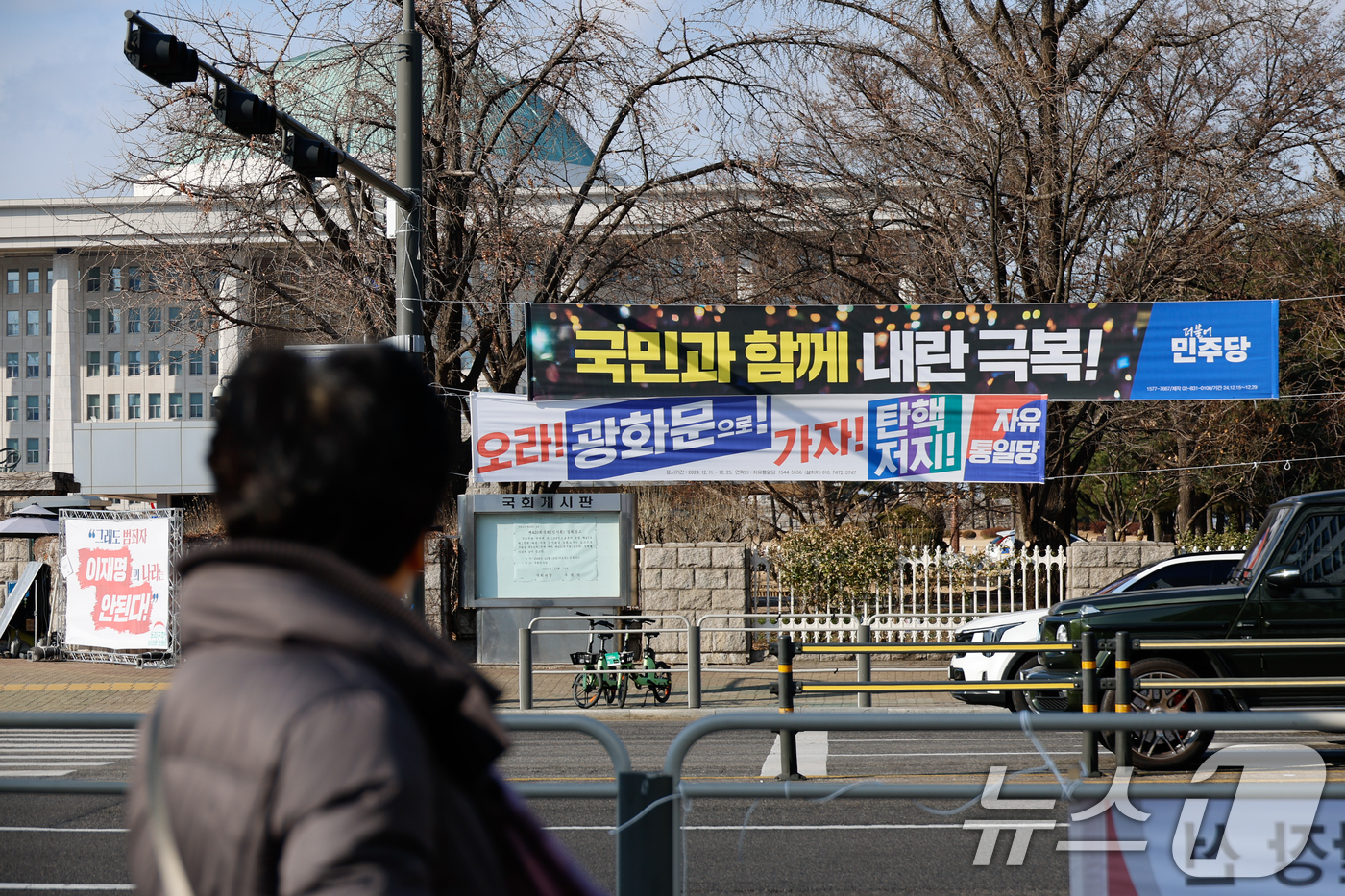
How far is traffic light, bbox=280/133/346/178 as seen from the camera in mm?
11039

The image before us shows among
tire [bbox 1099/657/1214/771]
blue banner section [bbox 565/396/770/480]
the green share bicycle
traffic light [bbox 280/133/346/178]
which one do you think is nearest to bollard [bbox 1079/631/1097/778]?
tire [bbox 1099/657/1214/771]

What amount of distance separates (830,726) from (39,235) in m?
77.1

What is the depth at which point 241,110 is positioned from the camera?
9.98m

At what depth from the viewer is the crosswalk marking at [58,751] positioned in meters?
10.6

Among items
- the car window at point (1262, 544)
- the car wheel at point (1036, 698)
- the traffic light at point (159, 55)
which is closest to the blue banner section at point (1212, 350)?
the car window at point (1262, 544)

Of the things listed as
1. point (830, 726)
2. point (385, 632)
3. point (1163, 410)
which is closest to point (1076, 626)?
point (830, 726)

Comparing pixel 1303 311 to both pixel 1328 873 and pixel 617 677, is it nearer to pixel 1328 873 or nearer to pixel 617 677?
pixel 617 677

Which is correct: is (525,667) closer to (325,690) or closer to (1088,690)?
(1088,690)

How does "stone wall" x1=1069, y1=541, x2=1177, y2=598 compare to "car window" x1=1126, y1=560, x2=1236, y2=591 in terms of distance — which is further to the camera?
"stone wall" x1=1069, y1=541, x2=1177, y2=598

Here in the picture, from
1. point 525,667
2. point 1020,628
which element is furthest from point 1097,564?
point 525,667

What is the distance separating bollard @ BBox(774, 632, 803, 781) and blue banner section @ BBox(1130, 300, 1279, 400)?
27.1ft

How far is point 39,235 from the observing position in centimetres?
7012

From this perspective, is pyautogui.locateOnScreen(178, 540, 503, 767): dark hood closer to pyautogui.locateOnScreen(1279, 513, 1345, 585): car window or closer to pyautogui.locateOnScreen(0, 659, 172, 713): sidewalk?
pyautogui.locateOnScreen(1279, 513, 1345, 585): car window

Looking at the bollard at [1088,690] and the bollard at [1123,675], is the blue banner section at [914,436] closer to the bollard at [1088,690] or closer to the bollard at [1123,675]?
the bollard at [1088,690]
